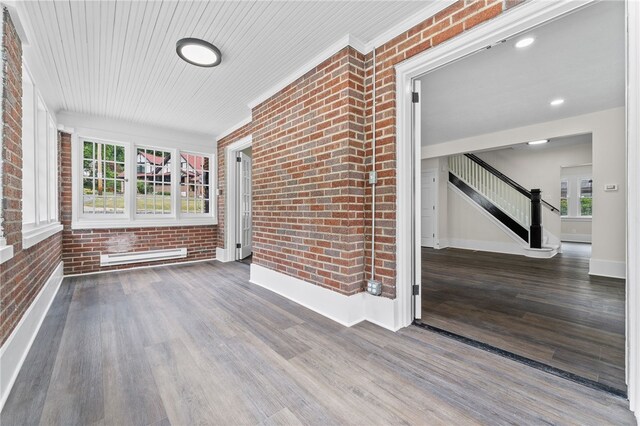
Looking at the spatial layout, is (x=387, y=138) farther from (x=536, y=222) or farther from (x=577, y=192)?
(x=577, y=192)

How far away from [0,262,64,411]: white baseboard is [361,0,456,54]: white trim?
11.0 feet

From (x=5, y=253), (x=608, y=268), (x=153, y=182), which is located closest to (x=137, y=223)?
(x=153, y=182)

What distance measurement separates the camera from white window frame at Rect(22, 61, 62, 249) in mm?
2387

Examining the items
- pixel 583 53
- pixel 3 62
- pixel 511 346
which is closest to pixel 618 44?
pixel 583 53

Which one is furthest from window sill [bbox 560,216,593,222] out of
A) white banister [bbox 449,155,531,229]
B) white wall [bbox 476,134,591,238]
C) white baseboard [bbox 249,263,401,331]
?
white baseboard [bbox 249,263,401,331]

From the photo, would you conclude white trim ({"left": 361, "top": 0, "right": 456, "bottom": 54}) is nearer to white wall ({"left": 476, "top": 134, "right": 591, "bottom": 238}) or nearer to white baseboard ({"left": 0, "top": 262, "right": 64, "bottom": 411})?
white baseboard ({"left": 0, "top": 262, "right": 64, "bottom": 411})

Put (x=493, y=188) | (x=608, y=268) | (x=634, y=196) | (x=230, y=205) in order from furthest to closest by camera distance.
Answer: (x=493, y=188) → (x=230, y=205) → (x=608, y=268) → (x=634, y=196)

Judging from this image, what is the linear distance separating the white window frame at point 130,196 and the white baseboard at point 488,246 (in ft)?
19.4

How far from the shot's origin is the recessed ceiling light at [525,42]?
7.68 feet

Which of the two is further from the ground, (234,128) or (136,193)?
(234,128)

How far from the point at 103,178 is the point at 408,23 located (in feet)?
16.2

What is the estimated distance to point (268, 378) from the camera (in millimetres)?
1613

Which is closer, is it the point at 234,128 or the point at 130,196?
the point at 130,196

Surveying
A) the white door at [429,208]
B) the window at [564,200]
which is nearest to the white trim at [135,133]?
the white door at [429,208]
